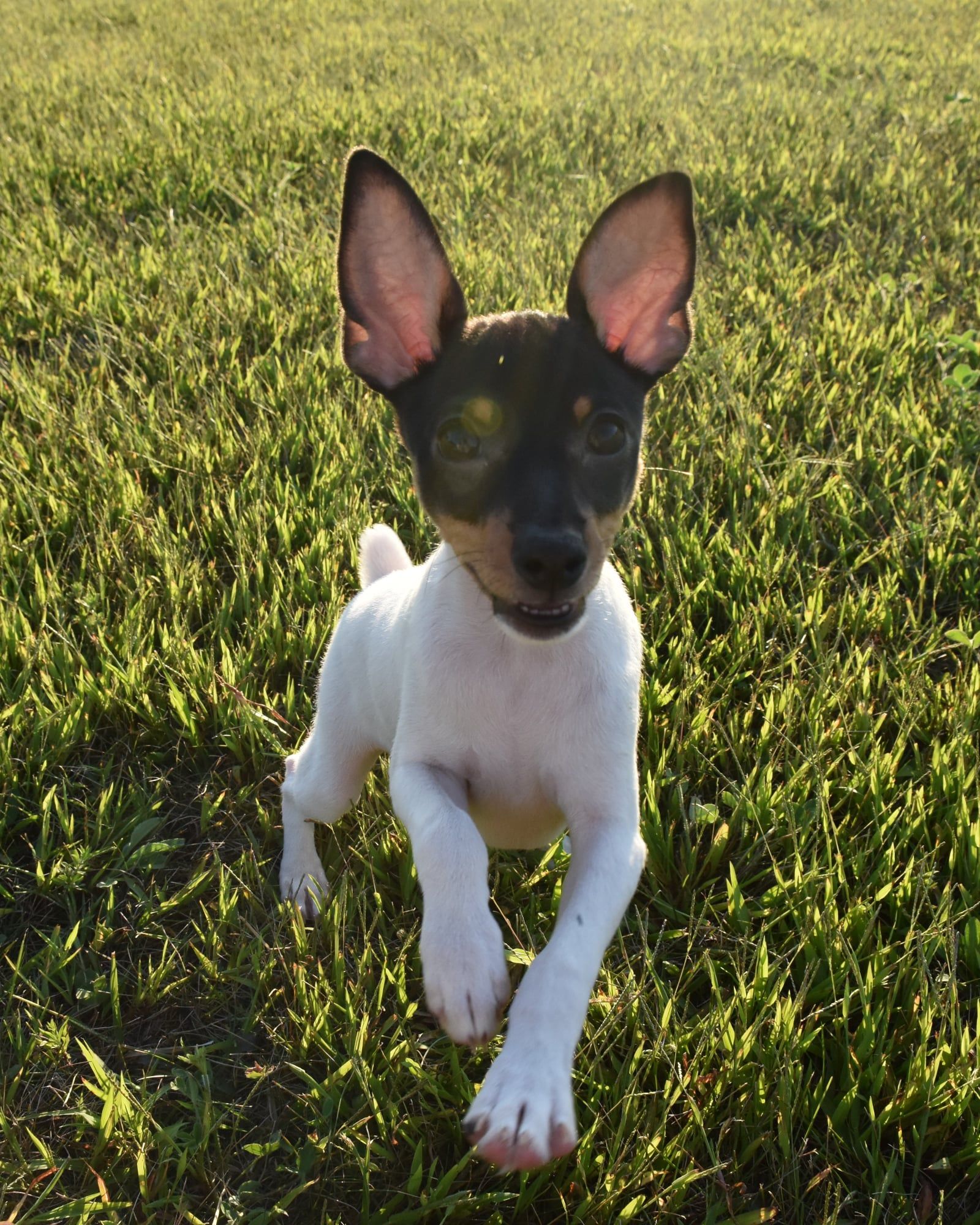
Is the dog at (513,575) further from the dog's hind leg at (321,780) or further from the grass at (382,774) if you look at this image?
the grass at (382,774)

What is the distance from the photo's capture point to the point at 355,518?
3660 mm

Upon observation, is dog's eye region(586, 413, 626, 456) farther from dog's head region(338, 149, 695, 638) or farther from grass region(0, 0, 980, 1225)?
grass region(0, 0, 980, 1225)

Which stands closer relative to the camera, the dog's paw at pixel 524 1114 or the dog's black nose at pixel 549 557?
the dog's paw at pixel 524 1114

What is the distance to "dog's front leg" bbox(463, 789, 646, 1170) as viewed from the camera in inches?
61.7

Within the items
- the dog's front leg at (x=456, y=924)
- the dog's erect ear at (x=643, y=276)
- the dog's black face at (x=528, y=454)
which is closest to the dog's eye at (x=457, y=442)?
the dog's black face at (x=528, y=454)

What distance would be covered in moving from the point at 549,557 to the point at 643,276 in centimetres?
86

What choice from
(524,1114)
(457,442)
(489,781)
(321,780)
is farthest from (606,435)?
(524,1114)

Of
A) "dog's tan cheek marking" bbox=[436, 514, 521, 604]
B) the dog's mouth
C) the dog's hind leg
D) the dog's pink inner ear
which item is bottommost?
the dog's hind leg

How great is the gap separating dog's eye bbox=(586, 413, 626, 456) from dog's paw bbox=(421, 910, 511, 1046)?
104 centimetres

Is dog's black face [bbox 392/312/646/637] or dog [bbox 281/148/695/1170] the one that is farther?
dog's black face [bbox 392/312/646/637]

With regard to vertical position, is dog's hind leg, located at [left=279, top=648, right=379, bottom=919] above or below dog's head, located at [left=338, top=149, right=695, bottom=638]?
below

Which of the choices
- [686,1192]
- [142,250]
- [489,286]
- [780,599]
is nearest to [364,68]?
[142,250]

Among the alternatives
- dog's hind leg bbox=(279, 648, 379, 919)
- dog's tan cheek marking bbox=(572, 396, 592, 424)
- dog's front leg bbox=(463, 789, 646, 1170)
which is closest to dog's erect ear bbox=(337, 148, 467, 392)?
dog's tan cheek marking bbox=(572, 396, 592, 424)

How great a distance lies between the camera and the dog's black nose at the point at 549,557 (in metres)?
1.94
